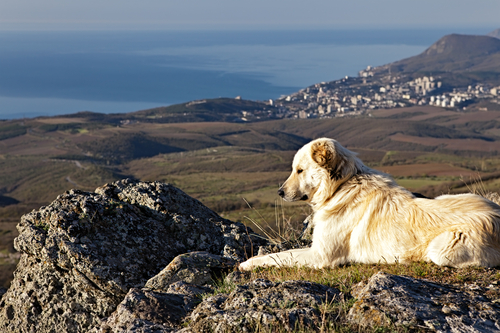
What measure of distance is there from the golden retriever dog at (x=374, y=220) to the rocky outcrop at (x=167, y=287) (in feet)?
2.47

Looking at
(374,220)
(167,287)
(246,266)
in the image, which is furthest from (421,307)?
(167,287)

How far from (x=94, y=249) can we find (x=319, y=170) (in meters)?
3.55

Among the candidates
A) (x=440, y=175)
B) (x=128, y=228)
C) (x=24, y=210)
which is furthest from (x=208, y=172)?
(x=128, y=228)

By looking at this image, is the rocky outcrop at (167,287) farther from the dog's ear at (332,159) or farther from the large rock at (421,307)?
the dog's ear at (332,159)

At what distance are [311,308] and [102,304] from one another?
3458 millimetres

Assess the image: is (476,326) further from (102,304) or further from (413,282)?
(102,304)

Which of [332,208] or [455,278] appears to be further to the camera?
[332,208]

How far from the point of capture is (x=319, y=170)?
250 inches

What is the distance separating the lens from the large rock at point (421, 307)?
12.0 ft

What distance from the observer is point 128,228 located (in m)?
7.03

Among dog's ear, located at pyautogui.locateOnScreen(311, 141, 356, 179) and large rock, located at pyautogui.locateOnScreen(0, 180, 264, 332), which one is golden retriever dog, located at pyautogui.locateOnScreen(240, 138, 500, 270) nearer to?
dog's ear, located at pyautogui.locateOnScreen(311, 141, 356, 179)

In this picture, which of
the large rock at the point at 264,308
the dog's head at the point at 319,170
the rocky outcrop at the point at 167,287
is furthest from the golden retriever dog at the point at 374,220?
the large rock at the point at 264,308

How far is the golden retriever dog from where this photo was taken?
5309 millimetres

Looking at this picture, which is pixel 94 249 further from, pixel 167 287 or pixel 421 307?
pixel 421 307
